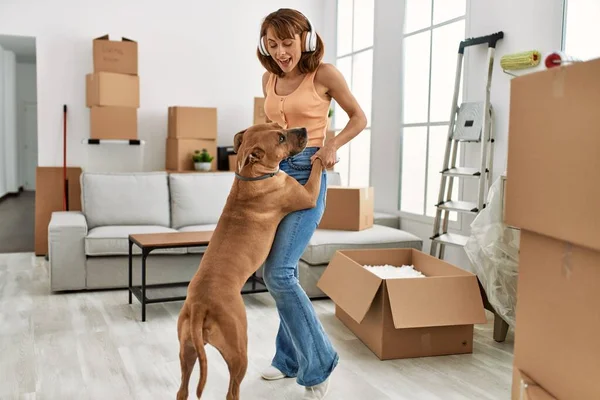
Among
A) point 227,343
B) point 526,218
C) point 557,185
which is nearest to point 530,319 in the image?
point 526,218

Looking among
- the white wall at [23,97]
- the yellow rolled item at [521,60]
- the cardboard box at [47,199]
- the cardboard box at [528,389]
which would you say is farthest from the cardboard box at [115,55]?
the white wall at [23,97]

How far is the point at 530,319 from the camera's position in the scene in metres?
1.38

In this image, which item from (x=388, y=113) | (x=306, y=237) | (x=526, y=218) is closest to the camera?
(x=526, y=218)

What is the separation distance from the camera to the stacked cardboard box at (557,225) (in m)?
1.15

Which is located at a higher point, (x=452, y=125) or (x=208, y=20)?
(x=208, y=20)

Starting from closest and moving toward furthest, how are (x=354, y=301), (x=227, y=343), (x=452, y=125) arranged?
Result: (x=227, y=343) → (x=354, y=301) → (x=452, y=125)

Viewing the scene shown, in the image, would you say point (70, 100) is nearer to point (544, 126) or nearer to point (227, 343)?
point (227, 343)

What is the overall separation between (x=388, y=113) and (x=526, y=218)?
3.62 meters

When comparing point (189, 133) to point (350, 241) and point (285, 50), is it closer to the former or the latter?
point (350, 241)

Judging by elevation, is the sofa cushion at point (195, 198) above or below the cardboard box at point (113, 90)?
below

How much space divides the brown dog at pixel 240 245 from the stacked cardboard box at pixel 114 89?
3254mm

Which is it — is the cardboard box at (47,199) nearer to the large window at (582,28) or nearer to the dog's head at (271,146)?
the dog's head at (271,146)

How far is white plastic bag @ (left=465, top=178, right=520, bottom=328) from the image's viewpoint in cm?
288

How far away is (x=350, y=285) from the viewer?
9.99 feet
